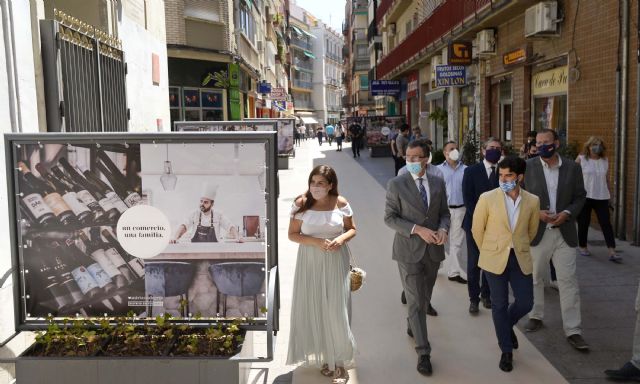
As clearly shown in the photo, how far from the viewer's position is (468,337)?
577 cm

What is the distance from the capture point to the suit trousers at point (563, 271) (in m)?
5.40

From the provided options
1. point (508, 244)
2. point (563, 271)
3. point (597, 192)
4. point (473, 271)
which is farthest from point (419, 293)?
point (597, 192)

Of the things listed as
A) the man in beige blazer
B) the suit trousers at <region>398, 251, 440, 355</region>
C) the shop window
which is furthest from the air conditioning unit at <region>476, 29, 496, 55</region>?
the suit trousers at <region>398, 251, 440, 355</region>

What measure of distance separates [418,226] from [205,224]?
1709 mm

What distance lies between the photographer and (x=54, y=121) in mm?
5637

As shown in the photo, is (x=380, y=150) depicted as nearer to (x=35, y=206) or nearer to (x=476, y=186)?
(x=476, y=186)

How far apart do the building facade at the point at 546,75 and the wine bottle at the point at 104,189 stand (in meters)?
7.78

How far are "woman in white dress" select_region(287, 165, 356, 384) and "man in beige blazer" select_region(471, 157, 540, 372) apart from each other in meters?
1.14

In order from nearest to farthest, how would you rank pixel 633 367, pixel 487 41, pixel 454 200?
pixel 633 367, pixel 454 200, pixel 487 41

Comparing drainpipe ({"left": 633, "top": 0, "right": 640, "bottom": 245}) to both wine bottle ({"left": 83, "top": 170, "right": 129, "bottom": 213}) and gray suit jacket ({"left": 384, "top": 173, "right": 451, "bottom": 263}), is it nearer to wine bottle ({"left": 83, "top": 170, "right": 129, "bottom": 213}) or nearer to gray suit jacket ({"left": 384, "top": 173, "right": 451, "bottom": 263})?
gray suit jacket ({"left": 384, "top": 173, "right": 451, "bottom": 263})

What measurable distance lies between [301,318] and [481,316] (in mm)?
2310

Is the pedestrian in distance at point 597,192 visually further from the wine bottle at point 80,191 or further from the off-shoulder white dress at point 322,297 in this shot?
the wine bottle at point 80,191

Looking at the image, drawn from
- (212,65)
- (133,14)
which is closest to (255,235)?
(133,14)

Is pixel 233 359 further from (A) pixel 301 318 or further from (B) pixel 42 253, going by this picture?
(B) pixel 42 253
